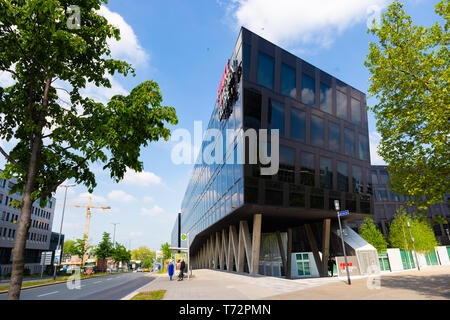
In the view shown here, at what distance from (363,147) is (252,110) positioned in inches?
605

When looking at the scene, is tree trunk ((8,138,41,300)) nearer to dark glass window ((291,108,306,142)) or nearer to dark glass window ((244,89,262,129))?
dark glass window ((244,89,262,129))

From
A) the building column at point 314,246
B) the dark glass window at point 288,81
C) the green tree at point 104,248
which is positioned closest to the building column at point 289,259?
the building column at point 314,246

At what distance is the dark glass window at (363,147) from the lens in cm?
3112

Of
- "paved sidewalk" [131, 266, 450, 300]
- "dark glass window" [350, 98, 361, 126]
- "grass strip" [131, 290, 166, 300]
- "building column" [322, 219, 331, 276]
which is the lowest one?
"grass strip" [131, 290, 166, 300]

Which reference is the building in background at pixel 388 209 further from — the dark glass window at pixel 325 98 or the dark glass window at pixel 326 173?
the dark glass window at pixel 326 173

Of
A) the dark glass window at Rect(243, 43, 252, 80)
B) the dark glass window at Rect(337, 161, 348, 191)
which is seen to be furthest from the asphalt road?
the dark glass window at Rect(337, 161, 348, 191)

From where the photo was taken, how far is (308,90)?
28125mm

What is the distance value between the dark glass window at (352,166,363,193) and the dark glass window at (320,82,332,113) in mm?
6827

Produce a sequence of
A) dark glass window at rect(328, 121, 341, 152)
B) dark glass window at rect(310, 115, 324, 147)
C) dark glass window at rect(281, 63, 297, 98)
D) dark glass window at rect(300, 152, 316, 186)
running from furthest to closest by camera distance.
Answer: dark glass window at rect(328, 121, 341, 152)
dark glass window at rect(310, 115, 324, 147)
dark glass window at rect(281, 63, 297, 98)
dark glass window at rect(300, 152, 316, 186)

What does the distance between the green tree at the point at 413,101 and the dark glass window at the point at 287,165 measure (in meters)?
9.44

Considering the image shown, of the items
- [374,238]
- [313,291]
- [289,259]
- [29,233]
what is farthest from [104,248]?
[313,291]

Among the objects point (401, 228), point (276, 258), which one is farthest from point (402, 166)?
point (401, 228)

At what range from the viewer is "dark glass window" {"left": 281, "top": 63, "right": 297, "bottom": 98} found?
2636cm
